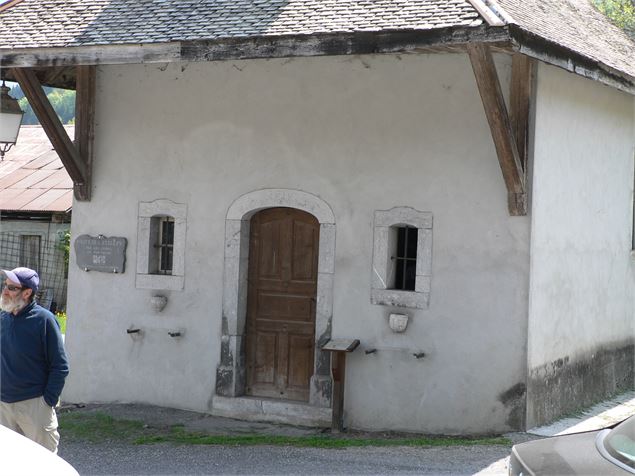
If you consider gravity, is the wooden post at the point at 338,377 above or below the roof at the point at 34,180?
below

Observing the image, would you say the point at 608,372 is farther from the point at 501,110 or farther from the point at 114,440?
the point at 114,440

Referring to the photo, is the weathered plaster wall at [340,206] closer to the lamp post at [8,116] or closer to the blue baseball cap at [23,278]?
the lamp post at [8,116]

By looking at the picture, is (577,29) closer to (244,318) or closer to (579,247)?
(579,247)

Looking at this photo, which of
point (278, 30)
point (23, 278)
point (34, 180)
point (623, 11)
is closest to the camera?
point (23, 278)

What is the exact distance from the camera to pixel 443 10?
8.94m

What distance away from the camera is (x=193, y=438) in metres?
10.2

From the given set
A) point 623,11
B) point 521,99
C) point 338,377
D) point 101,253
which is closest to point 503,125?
point 521,99

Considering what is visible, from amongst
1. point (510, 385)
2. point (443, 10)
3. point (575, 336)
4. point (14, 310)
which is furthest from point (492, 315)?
point (14, 310)

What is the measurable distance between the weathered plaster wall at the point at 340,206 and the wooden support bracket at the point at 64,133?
5.6 inches

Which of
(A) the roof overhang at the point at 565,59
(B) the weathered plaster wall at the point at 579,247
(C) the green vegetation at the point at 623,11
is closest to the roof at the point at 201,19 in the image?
(A) the roof overhang at the point at 565,59

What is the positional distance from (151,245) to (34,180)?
1101cm

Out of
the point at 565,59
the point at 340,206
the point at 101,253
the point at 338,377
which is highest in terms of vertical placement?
the point at 565,59

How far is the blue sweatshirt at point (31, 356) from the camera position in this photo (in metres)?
7.04

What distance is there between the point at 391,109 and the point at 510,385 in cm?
301
